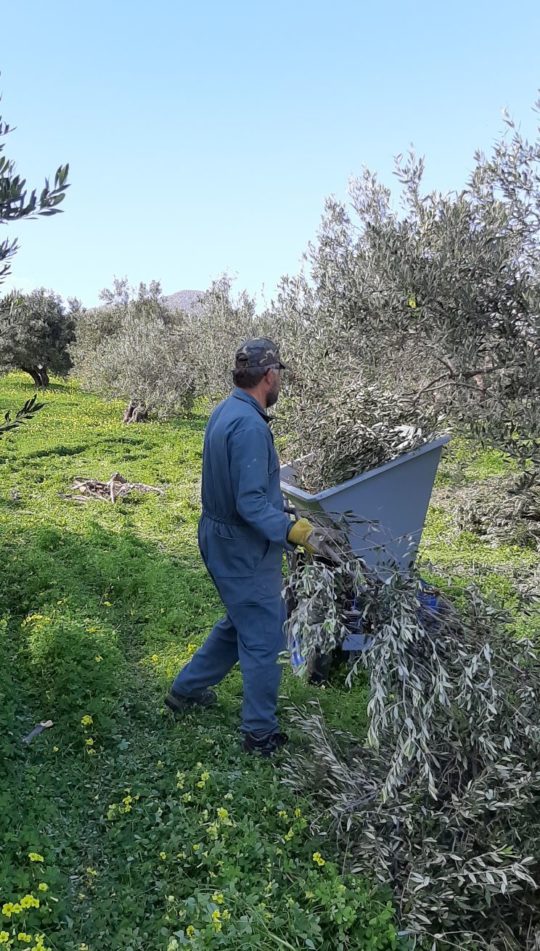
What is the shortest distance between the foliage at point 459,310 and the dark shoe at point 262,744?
2.24 meters

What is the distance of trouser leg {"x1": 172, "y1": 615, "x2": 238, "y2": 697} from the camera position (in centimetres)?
424

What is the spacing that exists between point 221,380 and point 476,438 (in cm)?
1135

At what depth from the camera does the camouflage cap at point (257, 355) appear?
12.9 feet

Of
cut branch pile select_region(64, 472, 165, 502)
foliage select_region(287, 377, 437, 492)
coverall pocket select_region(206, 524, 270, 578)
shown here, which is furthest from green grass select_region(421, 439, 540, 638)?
cut branch pile select_region(64, 472, 165, 502)

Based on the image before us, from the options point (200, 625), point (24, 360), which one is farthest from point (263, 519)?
point (24, 360)

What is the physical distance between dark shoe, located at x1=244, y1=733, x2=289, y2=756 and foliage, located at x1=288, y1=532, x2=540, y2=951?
398 millimetres

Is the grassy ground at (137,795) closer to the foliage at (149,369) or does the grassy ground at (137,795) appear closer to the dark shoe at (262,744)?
the dark shoe at (262,744)

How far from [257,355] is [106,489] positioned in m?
7.21

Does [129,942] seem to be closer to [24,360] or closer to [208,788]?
[208,788]

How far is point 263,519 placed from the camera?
3678 mm

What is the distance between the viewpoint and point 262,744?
3.93 m

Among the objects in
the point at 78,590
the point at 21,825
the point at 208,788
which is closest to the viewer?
the point at 21,825

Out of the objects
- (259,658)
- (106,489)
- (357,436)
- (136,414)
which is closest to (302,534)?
(259,658)

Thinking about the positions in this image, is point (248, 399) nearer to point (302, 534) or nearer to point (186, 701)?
point (302, 534)
